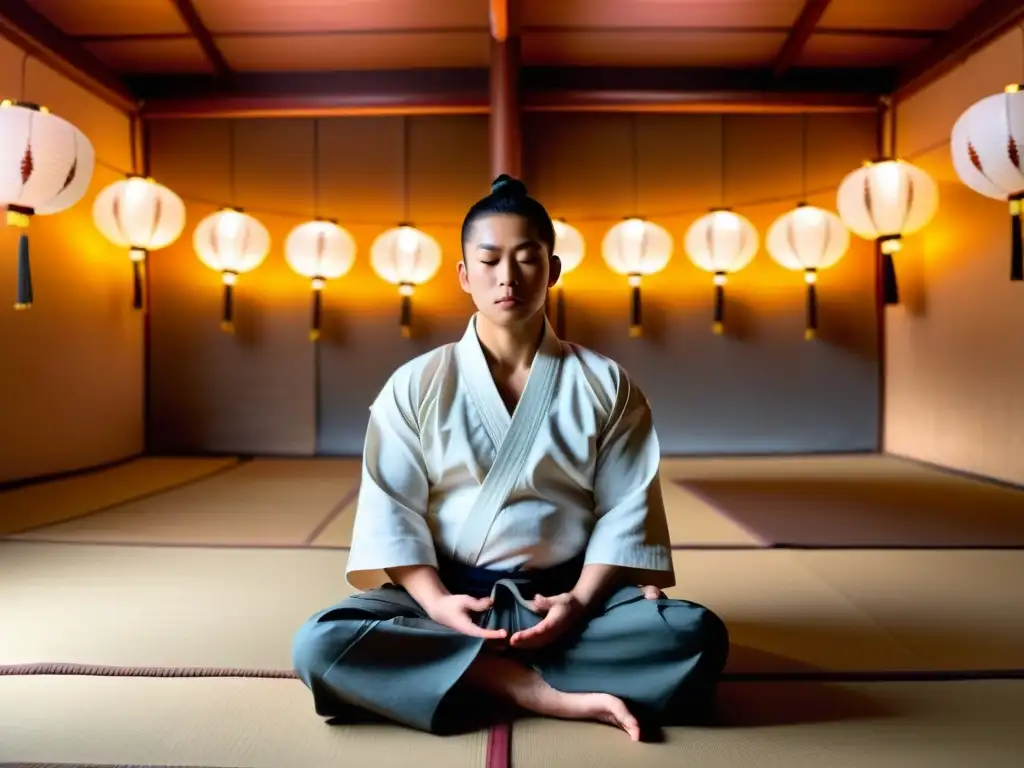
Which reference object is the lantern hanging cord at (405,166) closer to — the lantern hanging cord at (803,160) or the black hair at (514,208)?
the lantern hanging cord at (803,160)

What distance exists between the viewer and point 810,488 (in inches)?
173

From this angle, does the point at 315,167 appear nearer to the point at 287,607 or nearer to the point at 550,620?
the point at 287,607

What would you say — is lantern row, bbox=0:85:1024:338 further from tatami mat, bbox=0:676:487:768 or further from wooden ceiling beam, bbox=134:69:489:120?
tatami mat, bbox=0:676:487:768

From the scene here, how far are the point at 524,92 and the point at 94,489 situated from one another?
13.5 ft

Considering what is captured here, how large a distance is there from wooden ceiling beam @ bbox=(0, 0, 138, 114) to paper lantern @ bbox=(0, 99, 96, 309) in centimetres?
85

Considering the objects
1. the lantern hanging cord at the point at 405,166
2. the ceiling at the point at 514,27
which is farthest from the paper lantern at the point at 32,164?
the lantern hanging cord at the point at 405,166

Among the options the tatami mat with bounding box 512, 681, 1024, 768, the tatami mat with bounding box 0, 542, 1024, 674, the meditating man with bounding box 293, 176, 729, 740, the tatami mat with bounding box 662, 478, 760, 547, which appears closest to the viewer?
the tatami mat with bounding box 512, 681, 1024, 768

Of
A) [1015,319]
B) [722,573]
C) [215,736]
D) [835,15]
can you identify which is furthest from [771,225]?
[215,736]

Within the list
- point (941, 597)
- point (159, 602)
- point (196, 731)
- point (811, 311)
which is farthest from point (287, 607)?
point (811, 311)

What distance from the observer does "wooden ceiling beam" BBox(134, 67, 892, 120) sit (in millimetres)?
5641

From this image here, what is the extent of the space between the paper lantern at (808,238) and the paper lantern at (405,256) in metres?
2.61

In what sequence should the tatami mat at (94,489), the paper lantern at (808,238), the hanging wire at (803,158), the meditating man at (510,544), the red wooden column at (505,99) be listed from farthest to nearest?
the hanging wire at (803,158) < the paper lantern at (808,238) < the red wooden column at (505,99) < the tatami mat at (94,489) < the meditating man at (510,544)

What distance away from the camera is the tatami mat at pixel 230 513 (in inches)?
123

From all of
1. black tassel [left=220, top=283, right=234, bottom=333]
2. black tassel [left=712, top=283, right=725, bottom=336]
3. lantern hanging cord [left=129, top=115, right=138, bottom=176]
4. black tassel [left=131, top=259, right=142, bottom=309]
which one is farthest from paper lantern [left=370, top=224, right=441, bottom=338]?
black tassel [left=712, top=283, right=725, bottom=336]
